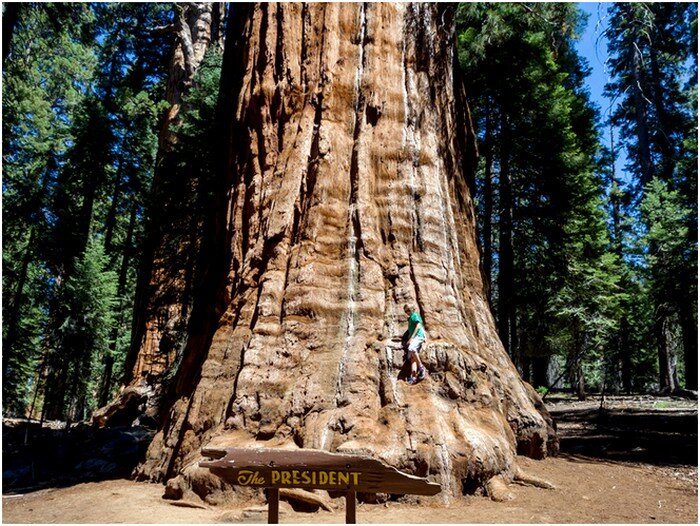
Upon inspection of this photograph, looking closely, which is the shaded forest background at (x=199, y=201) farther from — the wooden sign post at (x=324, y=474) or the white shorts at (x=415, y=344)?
the wooden sign post at (x=324, y=474)

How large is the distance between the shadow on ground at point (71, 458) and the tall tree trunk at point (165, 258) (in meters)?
4.02

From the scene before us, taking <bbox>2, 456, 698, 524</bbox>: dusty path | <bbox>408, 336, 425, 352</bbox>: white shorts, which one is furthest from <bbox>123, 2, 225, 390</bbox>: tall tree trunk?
<bbox>408, 336, 425, 352</bbox>: white shorts

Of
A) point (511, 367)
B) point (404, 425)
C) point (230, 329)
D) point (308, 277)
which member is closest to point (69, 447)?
point (230, 329)

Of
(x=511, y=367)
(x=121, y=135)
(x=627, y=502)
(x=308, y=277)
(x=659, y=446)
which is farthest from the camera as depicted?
(x=121, y=135)

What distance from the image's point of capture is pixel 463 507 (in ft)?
17.5

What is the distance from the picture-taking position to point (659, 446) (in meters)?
9.84

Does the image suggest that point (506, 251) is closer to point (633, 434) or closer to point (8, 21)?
point (633, 434)

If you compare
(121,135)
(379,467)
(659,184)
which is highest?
(121,135)

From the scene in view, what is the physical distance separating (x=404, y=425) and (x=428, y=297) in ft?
5.63

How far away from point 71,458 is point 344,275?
21.3 ft

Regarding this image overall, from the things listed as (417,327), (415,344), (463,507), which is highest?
(417,327)

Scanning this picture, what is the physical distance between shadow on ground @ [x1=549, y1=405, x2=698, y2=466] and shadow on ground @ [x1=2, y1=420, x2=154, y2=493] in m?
7.32

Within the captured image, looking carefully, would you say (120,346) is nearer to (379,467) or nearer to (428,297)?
(428,297)

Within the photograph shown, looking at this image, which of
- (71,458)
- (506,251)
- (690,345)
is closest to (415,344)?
(71,458)
